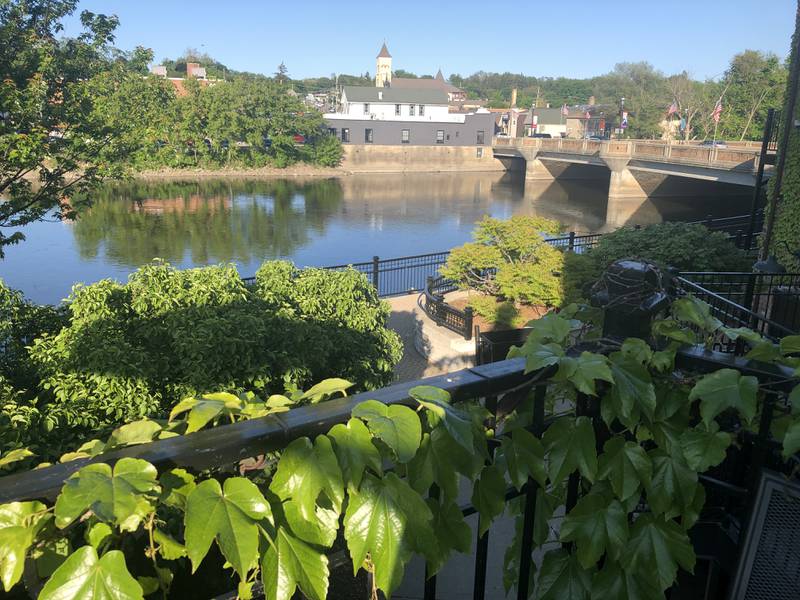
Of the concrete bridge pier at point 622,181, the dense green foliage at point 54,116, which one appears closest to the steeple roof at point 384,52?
the concrete bridge pier at point 622,181

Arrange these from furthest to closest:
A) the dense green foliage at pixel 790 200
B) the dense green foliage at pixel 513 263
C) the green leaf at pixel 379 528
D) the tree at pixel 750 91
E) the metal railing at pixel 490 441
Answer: the tree at pixel 750 91
the dense green foliage at pixel 790 200
the dense green foliage at pixel 513 263
the green leaf at pixel 379 528
the metal railing at pixel 490 441

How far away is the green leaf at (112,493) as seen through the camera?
1042 millimetres

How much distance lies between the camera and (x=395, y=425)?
1336mm

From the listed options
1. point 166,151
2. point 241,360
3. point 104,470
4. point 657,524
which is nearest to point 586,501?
point 657,524

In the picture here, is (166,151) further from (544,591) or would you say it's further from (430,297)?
(544,591)

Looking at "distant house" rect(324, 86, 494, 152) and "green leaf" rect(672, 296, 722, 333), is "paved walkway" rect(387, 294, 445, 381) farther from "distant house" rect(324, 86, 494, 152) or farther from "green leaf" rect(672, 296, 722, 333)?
"distant house" rect(324, 86, 494, 152)

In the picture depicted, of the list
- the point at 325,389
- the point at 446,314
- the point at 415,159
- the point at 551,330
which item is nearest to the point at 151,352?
the point at 325,389

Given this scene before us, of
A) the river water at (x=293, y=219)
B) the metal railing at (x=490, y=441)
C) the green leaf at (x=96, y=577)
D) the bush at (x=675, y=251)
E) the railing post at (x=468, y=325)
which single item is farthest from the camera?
the river water at (x=293, y=219)

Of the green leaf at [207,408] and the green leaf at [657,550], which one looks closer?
the green leaf at [207,408]

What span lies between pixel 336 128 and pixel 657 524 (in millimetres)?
66687

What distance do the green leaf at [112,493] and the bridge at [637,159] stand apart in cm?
2013

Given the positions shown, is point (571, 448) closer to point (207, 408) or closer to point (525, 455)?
point (525, 455)

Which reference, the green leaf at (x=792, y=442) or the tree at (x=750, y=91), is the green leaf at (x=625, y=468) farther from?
the tree at (x=750, y=91)

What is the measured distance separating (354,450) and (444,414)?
22 centimetres
